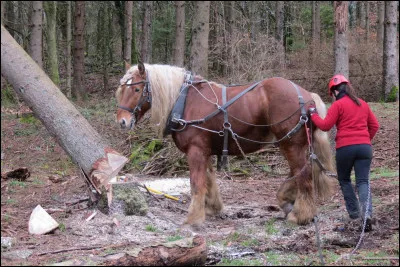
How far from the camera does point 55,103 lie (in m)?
5.62

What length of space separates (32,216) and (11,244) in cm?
71

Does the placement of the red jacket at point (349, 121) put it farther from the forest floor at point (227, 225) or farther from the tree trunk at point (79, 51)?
the tree trunk at point (79, 51)

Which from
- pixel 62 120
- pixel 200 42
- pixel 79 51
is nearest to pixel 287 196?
pixel 62 120

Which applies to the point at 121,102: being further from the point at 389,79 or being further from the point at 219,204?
the point at 389,79

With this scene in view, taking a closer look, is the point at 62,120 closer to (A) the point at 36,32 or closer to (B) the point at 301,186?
(B) the point at 301,186

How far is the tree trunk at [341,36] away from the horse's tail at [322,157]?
433 centimetres

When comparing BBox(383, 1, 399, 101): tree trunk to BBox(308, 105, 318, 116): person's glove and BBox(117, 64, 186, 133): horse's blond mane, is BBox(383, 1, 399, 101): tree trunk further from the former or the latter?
BBox(117, 64, 186, 133): horse's blond mane

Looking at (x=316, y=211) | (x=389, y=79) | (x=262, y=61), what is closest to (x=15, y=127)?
(x=262, y=61)

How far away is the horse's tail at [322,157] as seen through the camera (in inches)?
226

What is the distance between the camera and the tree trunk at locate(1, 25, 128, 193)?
5.48m

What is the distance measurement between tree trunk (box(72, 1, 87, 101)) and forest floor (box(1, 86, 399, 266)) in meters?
6.52

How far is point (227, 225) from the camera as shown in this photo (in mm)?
5844

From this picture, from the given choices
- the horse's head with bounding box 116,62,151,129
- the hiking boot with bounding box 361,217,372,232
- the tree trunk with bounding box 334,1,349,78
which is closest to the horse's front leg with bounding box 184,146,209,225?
the horse's head with bounding box 116,62,151,129

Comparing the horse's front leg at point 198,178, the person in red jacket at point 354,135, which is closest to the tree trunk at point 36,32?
the horse's front leg at point 198,178
